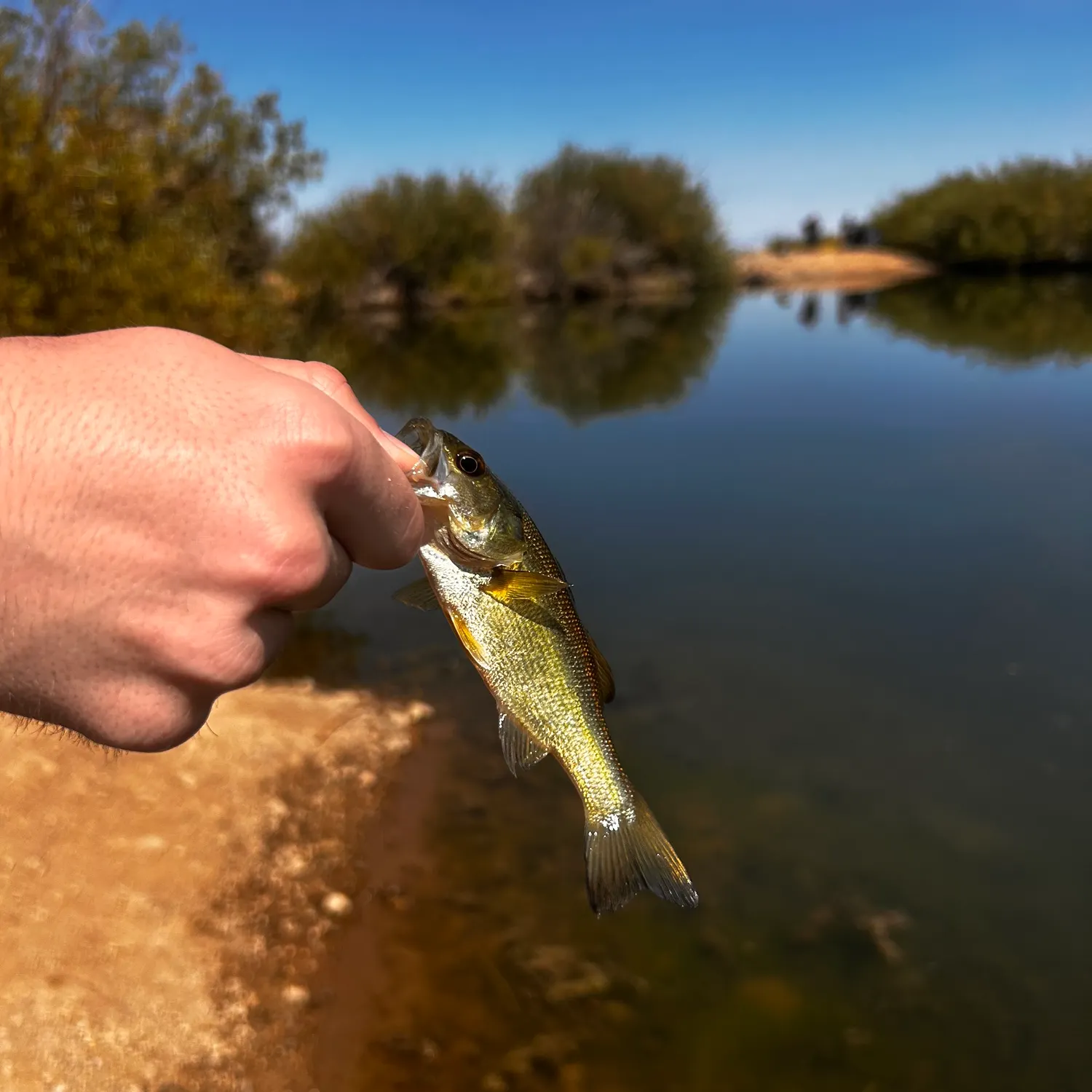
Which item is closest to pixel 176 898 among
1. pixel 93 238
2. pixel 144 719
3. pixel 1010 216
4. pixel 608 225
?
pixel 144 719

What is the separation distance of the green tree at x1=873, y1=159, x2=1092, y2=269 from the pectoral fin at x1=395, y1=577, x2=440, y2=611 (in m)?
82.7

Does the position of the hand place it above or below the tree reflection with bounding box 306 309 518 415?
above

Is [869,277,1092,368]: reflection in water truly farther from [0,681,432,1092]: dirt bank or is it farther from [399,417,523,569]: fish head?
[399,417,523,569]: fish head

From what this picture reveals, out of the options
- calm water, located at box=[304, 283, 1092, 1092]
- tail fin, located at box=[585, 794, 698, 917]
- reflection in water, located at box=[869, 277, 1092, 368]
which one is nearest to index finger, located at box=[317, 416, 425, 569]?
tail fin, located at box=[585, 794, 698, 917]

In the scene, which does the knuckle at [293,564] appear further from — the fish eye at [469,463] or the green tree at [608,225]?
the green tree at [608,225]

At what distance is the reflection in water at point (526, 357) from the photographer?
85.5ft

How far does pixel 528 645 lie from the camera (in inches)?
113

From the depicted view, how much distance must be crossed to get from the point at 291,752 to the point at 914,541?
951 cm

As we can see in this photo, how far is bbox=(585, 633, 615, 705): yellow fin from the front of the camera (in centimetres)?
300

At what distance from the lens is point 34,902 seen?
493 cm

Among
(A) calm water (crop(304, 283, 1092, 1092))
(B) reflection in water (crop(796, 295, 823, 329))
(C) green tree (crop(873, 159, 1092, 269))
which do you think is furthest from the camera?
(C) green tree (crop(873, 159, 1092, 269))

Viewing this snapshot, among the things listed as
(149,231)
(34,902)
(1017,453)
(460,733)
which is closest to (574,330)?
(1017,453)

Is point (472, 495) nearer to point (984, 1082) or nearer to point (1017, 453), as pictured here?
point (984, 1082)

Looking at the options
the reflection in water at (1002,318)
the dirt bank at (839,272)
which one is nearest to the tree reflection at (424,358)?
the reflection in water at (1002,318)
